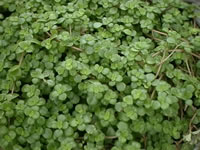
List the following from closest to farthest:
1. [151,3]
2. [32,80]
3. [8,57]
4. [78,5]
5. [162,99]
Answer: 1. [162,99]
2. [32,80]
3. [8,57]
4. [78,5]
5. [151,3]

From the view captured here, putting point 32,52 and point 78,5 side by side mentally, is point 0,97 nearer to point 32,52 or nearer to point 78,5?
point 32,52

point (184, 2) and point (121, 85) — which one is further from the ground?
point (184, 2)

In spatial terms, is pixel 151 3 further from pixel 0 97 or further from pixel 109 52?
pixel 0 97

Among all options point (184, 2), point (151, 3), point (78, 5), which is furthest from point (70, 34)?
point (184, 2)

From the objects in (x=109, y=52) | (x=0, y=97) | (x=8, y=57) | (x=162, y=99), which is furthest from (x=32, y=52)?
(x=162, y=99)

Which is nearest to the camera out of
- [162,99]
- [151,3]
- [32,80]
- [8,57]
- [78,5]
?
[162,99]

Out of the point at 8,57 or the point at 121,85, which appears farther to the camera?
the point at 8,57

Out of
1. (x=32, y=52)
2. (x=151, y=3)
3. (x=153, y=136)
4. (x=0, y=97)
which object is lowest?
(x=153, y=136)
